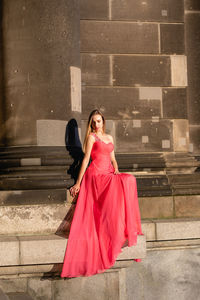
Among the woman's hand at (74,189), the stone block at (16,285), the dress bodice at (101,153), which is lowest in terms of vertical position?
the stone block at (16,285)

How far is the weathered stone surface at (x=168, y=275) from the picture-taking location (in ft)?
18.7

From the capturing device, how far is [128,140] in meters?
6.84

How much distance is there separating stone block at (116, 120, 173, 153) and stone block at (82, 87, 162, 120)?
14cm

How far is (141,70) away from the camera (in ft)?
22.9

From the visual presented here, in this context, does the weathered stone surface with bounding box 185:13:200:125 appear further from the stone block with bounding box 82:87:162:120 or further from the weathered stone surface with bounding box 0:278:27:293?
the weathered stone surface with bounding box 0:278:27:293

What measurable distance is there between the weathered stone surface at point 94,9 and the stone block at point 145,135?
1828 millimetres

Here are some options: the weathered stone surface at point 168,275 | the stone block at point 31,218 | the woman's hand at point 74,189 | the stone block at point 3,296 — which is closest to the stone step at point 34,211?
the stone block at point 31,218

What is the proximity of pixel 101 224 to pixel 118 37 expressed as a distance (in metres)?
3.45

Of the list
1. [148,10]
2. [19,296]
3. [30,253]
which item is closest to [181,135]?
[148,10]

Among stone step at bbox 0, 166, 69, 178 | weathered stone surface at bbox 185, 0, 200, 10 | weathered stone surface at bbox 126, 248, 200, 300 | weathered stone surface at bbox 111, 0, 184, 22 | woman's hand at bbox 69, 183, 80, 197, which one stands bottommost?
weathered stone surface at bbox 126, 248, 200, 300

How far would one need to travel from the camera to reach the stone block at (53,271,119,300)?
16.0 feet

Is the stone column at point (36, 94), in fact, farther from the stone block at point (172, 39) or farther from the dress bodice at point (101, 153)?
the stone block at point (172, 39)

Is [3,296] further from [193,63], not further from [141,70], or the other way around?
[193,63]

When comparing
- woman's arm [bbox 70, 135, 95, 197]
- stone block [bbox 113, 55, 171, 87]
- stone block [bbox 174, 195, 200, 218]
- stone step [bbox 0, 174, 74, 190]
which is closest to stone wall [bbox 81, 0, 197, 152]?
stone block [bbox 113, 55, 171, 87]
